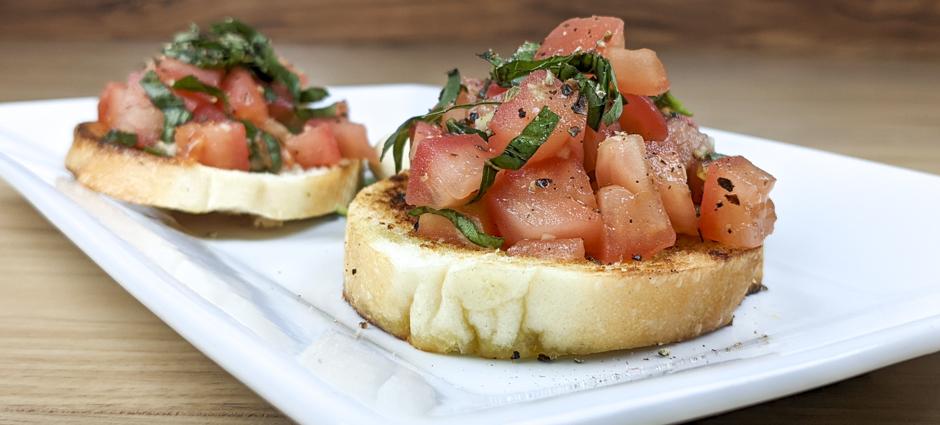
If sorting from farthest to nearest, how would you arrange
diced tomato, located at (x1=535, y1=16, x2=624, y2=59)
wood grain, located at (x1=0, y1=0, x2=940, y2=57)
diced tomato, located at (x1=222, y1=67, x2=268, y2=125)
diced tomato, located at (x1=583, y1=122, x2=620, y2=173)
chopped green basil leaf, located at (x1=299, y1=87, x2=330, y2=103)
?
1. wood grain, located at (x1=0, y1=0, x2=940, y2=57)
2. chopped green basil leaf, located at (x1=299, y1=87, x2=330, y2=103)
3. diced tomato, located at (x1=222, y1=67, x2=268, y2=125)
4. diced tomato, located at (x1=535, y1=16, x2=624, y2=59)
5. diced tomato, located at (x1=583, y1=122, x2=620, y2=173)

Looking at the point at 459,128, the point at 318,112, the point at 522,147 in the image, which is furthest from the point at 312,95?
the point at 522,147

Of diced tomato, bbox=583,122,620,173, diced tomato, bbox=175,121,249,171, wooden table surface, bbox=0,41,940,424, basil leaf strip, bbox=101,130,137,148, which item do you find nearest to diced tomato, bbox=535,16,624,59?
diced tomato, bbox=583,122,620,173

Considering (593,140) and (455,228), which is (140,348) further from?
(593,140)

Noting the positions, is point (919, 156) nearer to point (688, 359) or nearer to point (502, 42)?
point (688, 359)

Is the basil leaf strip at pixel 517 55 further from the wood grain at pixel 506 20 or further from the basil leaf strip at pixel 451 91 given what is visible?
the wood grain at pixel 506 20

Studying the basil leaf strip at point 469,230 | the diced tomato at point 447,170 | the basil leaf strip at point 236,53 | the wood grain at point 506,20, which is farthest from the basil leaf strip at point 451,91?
the wood grain at point 506,20

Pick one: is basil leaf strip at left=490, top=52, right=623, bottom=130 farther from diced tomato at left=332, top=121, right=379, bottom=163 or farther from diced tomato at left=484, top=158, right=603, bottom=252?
diced tomato at left=332, top=121, right=379, bottom=163
